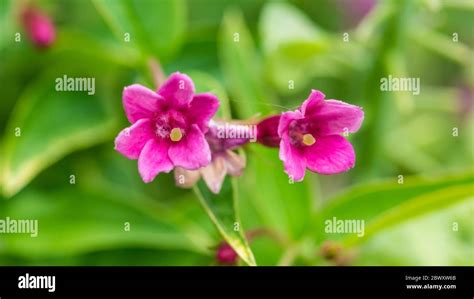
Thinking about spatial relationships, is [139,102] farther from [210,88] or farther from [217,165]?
[210,88]

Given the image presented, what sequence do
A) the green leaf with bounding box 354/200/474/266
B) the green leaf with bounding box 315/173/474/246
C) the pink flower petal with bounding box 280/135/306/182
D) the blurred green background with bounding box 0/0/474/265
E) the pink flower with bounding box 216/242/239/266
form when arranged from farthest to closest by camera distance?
1. the green leaf with bounding box 354/200/474/266
2. the blurred green background with bounding box 0/0/474/265
3. the green leaf with bounding box 315/173/474/246
4. the pink flower with bounding box 216/242/239/266
5. the pink flower petal with bounding box 280/135/306/182

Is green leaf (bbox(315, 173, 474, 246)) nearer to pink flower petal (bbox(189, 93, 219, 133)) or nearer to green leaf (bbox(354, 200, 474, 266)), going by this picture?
green leaf (bbox(354, 200, 474, 266))

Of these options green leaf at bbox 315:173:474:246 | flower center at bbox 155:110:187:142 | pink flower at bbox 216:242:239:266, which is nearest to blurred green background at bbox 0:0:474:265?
green leaf at bbox 315:173:474:246

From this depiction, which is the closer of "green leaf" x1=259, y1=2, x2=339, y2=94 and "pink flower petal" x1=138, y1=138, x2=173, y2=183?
"pink flower petal" x1=138, y1=138, x2=173, y2=183
